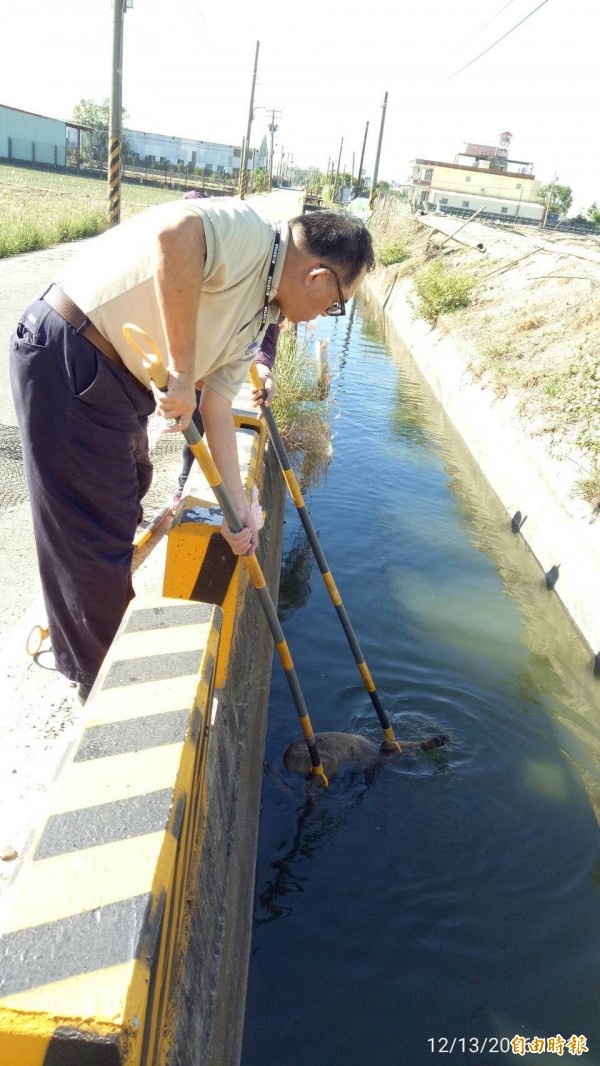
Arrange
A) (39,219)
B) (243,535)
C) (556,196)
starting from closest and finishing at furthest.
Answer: (243,535) → (39,219) → (556,196)

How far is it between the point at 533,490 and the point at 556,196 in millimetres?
Answer: 99155

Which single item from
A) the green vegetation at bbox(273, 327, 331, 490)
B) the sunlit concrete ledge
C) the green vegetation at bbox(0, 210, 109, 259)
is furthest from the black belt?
the green vegetation at bbox(0, 210, 109, 259)

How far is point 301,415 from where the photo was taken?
27.6ft

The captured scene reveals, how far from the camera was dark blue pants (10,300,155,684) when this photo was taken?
238cm

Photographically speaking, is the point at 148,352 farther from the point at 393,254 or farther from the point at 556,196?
the point at 556,196

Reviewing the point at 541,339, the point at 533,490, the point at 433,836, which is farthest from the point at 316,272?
the point at 541,339

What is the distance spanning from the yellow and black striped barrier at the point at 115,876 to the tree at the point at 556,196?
328 ft

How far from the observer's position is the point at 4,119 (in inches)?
2343

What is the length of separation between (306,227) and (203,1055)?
8.24ft

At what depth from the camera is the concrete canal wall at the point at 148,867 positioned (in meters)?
1.31

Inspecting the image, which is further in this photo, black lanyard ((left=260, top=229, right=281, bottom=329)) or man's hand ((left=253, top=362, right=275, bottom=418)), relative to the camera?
man's hand ((left=253, top=362, right=275, bottom=418))

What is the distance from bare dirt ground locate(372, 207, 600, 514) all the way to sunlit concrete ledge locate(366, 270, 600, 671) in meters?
0.15

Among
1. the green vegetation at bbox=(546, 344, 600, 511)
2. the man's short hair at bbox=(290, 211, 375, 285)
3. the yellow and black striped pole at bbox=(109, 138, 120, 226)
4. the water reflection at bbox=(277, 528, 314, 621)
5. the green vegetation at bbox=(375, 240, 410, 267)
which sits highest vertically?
the yellow and black striped pole at bbox=(109, 138, 120, 226)

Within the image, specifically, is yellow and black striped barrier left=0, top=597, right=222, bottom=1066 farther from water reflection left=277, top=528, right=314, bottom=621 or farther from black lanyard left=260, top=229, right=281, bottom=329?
water reflection left=277, top=528, right=314, bottom=621
